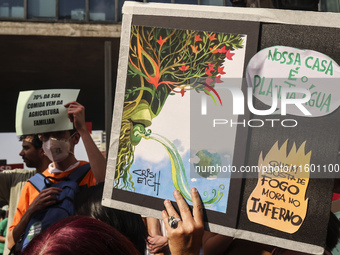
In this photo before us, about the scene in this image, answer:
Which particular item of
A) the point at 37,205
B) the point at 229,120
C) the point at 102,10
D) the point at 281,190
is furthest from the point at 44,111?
the point at 102,10

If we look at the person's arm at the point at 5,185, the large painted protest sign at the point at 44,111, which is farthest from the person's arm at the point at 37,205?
the person's arm at the point at 5,185

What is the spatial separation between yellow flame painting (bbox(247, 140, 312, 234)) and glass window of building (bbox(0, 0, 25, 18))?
15.3 m

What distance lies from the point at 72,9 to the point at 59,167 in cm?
1337

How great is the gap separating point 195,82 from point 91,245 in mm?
1042

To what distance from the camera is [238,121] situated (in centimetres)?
194

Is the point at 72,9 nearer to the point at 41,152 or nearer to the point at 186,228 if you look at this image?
the point at 41,152

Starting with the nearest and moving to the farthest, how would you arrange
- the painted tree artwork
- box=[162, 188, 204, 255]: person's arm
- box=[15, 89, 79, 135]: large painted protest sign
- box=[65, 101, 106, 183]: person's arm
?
box=[162, 188, 204, 255]: person's arm < the painted tree artwork < box=[65, 101, 106, 183]: person's arm < box=[15, 89, 79, 135]: large painted protest sign

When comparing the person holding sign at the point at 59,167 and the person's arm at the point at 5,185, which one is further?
the person's arm at the point at 5,185

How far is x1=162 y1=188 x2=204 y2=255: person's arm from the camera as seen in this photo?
1768 millimetres

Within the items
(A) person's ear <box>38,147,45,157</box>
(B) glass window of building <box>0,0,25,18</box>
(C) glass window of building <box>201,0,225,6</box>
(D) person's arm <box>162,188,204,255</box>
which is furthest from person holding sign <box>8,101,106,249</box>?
(B) glass window of building <box>0,0,25,18</box>

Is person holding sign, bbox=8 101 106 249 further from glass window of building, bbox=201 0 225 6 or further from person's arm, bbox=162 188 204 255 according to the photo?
glass window of building, bbox=201 0 225 6

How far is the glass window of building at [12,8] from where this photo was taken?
51.6 ft

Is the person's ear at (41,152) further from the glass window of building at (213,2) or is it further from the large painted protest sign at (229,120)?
the glass window of building at (213,2)

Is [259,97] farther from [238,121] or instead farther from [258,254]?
[258,254]
